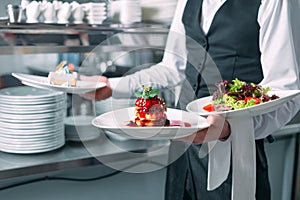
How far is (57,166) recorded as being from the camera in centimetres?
101

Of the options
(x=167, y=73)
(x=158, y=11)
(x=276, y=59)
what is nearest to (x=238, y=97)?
(x=276, y=59)

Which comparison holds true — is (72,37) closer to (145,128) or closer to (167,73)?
(167,73)

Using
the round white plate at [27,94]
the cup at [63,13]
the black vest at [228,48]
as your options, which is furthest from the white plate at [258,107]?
the cup at [63,13]

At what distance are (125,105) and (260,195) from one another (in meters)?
0.41

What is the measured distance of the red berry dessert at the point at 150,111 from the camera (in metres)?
0.79

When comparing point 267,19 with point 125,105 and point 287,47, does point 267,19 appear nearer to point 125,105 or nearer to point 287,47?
point 287,47

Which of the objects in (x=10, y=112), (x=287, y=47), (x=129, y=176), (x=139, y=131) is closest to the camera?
(x=139, y=131)

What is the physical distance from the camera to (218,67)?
98 cm

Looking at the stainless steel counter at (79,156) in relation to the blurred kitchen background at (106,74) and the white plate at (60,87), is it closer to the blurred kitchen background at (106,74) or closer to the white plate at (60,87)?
the blurred kitchen background at (106,74)

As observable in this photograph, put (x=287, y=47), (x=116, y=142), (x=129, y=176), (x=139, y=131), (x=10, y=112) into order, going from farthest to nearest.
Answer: (x=129, y=176) < (x=116, y=142) < (x=10, y=112) < (x=287, y=47) < (x=139, y=131)

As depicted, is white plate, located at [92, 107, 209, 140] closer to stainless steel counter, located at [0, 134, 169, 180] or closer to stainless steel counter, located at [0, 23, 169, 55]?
stainless steel counter, located at [0, 134, 169, 180]

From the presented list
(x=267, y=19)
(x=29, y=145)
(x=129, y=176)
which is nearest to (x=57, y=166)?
(x=29, y=145)

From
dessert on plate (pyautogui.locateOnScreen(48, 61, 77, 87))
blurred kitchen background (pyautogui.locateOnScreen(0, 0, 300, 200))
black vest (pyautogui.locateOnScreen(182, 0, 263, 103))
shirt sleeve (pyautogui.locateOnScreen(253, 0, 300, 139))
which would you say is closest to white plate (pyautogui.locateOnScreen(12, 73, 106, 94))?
dessert on plate (pyautogui.locateOnScreen(48, 61, 77, 87))

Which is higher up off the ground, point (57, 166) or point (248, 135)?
point (248, 135)
